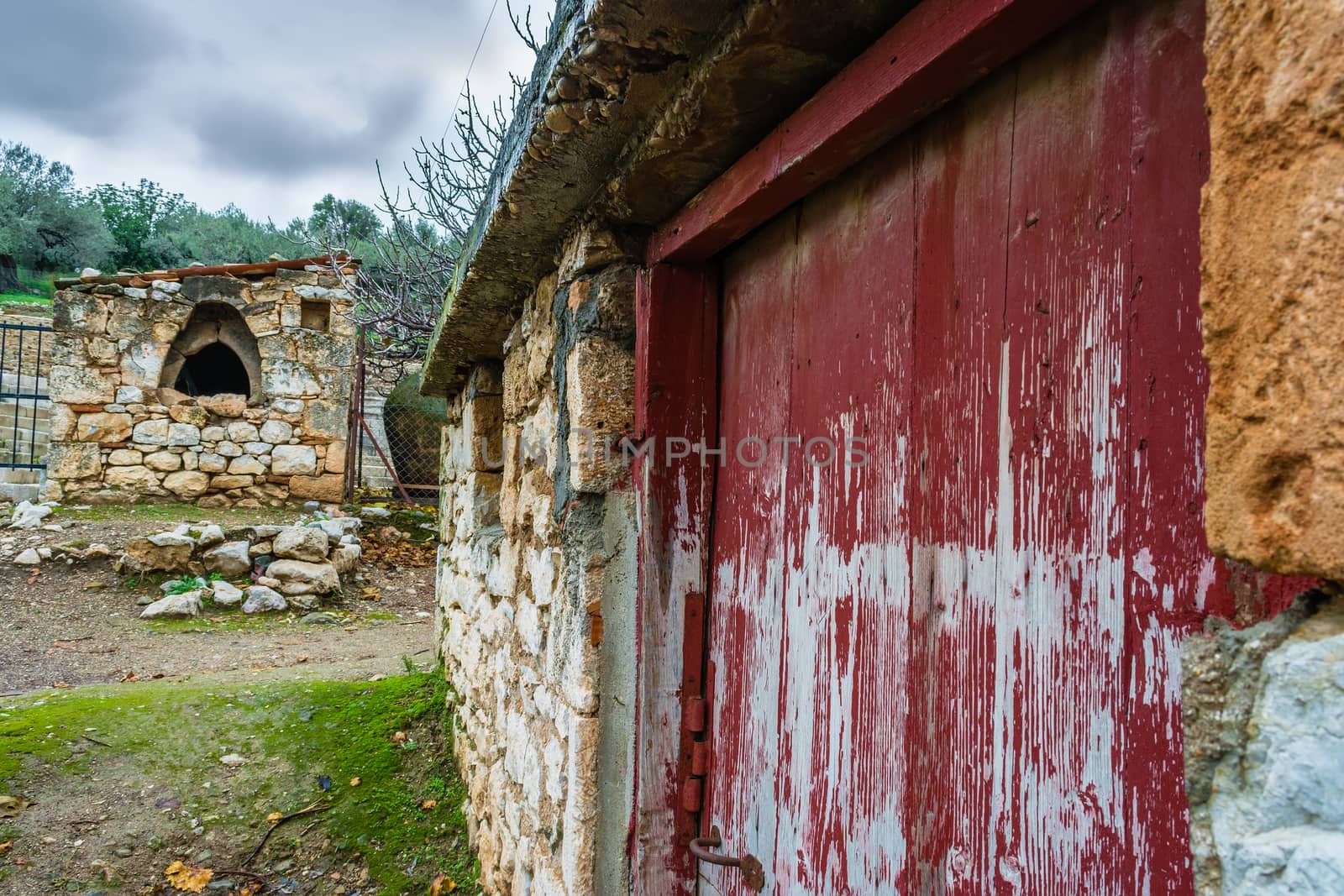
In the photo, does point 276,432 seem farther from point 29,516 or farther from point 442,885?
point 442,885

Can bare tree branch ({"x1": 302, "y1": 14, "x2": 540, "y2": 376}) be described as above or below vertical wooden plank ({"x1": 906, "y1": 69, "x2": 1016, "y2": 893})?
above

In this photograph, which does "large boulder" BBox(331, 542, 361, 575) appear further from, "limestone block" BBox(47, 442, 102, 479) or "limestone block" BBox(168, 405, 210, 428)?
"limestone block" BBox(47, 442, 102, 479)

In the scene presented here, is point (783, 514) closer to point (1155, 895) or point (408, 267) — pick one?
point (1155, 895)

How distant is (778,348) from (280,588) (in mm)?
6229

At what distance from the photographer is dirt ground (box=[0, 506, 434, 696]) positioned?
15.2 feet

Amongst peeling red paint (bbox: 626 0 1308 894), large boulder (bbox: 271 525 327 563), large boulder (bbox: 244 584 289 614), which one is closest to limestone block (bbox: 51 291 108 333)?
large boulder (bbox: 271 525 327 563)

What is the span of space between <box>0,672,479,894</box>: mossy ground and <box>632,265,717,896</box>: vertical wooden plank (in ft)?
4.86

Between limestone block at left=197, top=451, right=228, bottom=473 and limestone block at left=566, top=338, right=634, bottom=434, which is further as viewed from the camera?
limestone block at left=197, top=451, right=228, bottom=473

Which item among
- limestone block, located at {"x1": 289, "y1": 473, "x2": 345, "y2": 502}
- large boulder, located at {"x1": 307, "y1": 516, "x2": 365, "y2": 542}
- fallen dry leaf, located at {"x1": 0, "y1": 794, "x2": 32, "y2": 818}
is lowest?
fallen dry leaf, located at {"x1": 0, "y1": 794, "x2": 32, "y2": 818}

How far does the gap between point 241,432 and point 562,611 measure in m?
8.00

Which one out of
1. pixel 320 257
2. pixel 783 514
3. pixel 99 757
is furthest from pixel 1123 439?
pixel 320 257

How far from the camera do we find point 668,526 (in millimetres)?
1418

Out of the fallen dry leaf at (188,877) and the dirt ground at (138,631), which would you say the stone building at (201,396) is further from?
the fallen dry leaf at (188,877)

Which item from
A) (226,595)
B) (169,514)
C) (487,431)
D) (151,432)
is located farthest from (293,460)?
(487,431)
